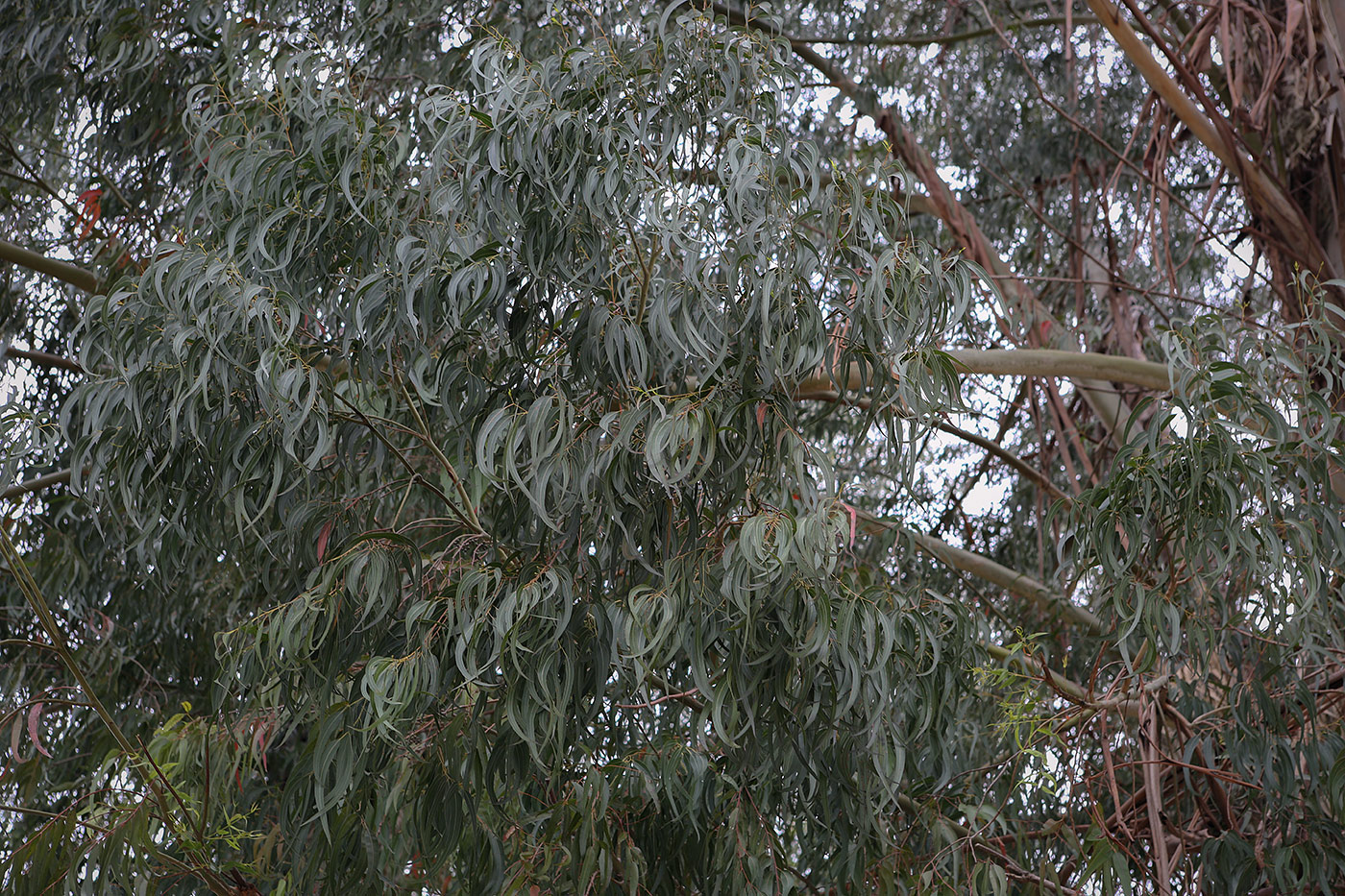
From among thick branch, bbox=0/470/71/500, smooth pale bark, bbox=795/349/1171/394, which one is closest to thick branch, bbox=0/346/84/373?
thick branch, bbox=0/470/71/500

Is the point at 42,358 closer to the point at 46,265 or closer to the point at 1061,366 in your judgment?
the point at 46,265

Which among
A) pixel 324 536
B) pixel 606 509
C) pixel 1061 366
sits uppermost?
pixel 1061 366

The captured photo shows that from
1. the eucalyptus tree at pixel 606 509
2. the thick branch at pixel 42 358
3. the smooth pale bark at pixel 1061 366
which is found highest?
the thick branch at pixel 42 358

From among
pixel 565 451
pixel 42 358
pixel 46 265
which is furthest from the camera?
pixel 42 358

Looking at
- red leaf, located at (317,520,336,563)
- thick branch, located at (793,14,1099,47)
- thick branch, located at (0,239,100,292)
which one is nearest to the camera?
red leaf, located at (317,520,336,563)

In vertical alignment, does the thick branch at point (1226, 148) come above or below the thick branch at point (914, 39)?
below

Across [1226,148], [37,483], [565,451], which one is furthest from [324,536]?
[1226,148]

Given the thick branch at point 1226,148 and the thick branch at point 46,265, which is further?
the thick branch at point 46,265

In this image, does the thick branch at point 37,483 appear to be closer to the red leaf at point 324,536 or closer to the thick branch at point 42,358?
the thick branch at point 42,358

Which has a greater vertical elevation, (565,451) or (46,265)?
(46,265)

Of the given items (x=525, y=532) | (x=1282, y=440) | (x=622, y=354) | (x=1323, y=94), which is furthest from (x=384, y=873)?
(x=1323, y=94)

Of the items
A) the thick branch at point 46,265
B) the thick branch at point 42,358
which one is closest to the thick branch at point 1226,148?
the thick branch at point 46,265

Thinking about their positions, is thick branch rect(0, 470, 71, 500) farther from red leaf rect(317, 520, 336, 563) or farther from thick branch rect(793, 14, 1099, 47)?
thick branch rect(793, 14, 1099, 47)

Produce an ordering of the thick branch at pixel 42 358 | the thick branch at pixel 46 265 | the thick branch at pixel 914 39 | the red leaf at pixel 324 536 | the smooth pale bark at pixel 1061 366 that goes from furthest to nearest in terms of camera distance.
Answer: the thick branch at pixel 914 39 < the thick branch at pixel 42 358 < the thick branch at pixel 46 265 < the smooth pale bark at pixel 1061 366 < the red leaf at pixel 324 536
